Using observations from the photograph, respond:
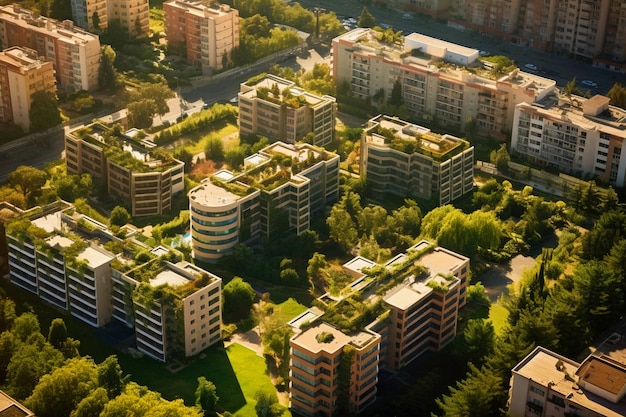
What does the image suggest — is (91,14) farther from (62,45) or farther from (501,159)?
(501,159)

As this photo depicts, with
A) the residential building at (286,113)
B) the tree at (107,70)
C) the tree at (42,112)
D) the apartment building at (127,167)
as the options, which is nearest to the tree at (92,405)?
the apartment building at (127,167)

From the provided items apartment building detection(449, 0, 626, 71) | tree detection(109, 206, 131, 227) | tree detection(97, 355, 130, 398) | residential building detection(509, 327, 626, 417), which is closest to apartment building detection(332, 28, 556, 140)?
apartment building detection(449, 0, 626, 71)

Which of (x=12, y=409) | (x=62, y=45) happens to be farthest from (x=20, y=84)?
(x=12, y=409)

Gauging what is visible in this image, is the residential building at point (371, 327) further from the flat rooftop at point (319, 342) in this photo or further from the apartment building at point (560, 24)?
the apartment building at point (560, 24)

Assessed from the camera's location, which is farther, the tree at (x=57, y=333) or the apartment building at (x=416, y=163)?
the apartment building at (x=416, y=163)

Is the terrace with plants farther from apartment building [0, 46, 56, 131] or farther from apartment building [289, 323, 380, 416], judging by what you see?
apartment building [0, 46, 56, 131]
